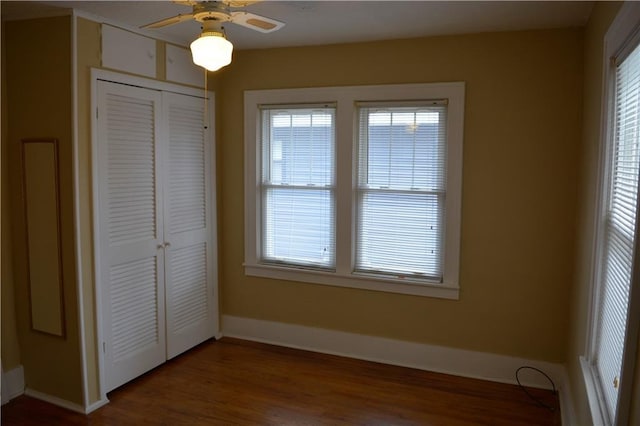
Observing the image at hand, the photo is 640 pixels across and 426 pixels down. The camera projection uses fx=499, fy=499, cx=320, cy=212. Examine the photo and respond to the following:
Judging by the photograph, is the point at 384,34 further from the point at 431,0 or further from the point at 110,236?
the point at 110,236

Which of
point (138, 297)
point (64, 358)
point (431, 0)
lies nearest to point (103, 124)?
point (138, 297)

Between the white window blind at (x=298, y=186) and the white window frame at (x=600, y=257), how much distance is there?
2024 millimetres

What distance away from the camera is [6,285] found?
334 centimetres

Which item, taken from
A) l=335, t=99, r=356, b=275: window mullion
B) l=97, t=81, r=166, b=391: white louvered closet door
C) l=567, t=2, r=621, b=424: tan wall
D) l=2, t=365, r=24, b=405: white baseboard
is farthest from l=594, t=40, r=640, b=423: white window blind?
l=2, t=365, r=24, b=405: white baseboard

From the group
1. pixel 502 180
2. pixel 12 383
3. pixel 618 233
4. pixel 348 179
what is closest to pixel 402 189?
pixel 348 179

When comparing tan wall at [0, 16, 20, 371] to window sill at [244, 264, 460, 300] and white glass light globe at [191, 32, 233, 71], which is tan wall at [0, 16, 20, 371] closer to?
window sill at [244, 264, 460, 300]

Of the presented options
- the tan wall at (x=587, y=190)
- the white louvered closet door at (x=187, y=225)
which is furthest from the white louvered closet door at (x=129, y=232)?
the tan wall at (x=587, y=190)

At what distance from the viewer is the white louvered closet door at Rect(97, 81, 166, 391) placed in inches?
129

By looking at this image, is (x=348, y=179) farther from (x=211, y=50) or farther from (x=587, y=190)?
(x=211, y=50)

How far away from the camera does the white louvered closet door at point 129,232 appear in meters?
3.27

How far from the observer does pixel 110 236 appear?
10.9 feet

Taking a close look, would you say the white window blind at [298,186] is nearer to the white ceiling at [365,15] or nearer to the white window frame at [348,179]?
the white window frame at [348,179]

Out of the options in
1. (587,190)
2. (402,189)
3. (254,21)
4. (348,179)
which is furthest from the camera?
(348,179)

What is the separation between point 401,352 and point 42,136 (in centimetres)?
295
